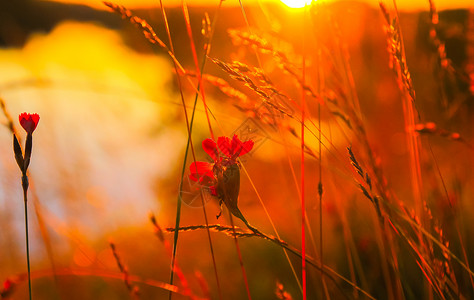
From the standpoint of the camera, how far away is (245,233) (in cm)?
68

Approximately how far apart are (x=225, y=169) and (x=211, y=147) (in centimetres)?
4

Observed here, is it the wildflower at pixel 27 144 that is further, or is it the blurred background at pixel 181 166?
the blurred background at pixel 181 166

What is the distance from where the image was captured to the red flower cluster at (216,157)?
79 cm

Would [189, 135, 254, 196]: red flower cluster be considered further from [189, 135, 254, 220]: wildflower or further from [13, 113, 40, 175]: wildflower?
[13, 113, 40, 175]: wildflower

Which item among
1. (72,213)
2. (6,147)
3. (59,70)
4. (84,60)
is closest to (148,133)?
(59,70)

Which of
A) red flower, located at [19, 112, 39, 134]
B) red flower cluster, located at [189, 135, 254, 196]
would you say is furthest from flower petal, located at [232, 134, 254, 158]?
red flower, located at [19, 112, 39, 134]

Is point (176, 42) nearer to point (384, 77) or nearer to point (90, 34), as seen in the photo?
point (90, 34)

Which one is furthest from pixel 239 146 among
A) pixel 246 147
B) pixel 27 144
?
pixel 27 144

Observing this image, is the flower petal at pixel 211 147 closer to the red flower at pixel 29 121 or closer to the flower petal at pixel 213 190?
the flower petal at pixel 213 190

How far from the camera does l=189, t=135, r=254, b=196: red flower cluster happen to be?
2.60ft

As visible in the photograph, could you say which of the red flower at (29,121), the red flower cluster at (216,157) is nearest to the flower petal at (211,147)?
the red flower cluster at (216,157)

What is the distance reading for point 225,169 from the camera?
2.64 feet

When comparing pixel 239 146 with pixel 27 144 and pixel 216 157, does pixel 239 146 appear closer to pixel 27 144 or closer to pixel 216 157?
pixel 216 157

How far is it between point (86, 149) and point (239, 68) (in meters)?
1.64
